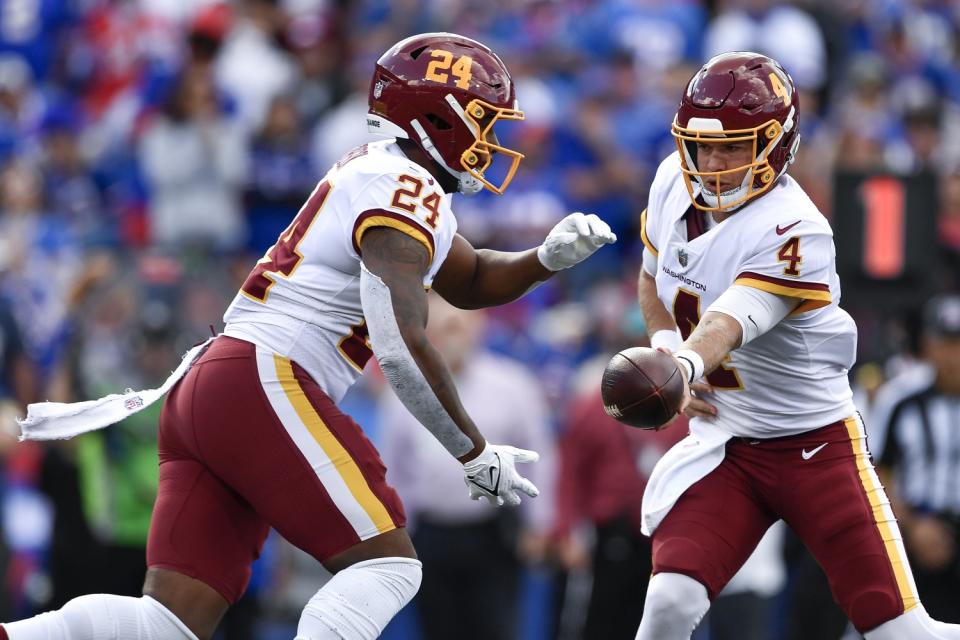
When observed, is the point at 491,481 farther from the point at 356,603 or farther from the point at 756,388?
the point at 756,388

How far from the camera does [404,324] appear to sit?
4852mm

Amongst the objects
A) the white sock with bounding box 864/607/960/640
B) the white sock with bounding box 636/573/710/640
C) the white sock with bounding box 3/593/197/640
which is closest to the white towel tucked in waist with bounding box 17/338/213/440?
the white sock with bounding box 3/593/197/640

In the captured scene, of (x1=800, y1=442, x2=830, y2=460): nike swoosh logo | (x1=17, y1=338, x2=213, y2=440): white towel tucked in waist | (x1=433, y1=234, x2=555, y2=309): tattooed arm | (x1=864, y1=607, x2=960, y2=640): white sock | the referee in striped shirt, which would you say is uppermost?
(x1=433, y1=234, x2=555, y2=309): tattooed arm

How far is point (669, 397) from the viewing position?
4609mm

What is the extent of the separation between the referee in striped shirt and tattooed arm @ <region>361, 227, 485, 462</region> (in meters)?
Answer: 3.87

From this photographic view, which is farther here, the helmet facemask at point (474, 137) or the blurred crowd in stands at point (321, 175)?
the blurred crowd in stands at point (321, 175)

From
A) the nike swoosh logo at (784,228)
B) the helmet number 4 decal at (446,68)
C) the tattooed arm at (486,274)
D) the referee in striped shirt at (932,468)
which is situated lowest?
the referee in striped shirt at (932,468)

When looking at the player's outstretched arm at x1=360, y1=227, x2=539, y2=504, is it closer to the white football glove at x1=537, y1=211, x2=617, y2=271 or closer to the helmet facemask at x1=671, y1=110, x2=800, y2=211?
the white football glove at x1=537, y1=211, x2=617, y2=271

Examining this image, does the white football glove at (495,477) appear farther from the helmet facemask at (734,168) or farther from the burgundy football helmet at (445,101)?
the helmet facemask at (734,168)

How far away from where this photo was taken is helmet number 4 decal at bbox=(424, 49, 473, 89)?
5188 mm

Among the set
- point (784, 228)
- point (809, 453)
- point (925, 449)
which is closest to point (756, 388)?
point (809, 453)

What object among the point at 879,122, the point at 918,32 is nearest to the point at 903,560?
the point at 879,122

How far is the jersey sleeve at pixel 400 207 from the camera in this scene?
192 inches

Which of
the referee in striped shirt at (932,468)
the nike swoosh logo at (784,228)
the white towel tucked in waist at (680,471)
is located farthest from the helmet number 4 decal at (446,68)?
the referee in striped shirt at (932,468)
